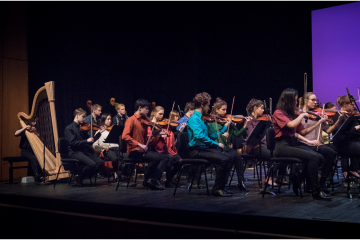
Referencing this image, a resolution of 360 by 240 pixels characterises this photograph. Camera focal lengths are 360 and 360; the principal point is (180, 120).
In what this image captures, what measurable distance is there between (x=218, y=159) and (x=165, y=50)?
208 inches

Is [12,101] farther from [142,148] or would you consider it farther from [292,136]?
[292,136]

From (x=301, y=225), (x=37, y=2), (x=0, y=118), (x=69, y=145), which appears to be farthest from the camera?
(x=37, y=2)

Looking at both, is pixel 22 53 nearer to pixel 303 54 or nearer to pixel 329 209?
pixel 303 54

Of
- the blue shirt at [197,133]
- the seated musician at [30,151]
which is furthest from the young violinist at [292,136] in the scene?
the seated musician at [30,151]

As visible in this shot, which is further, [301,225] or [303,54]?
[303,54]

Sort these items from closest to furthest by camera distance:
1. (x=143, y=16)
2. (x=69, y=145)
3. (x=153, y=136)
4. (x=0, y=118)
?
(x=153, y=136) → (x=69, y=145) → (x=0, y=118) → (x=143, y=16)

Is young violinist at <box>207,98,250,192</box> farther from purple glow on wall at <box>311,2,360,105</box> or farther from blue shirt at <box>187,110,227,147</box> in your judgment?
purple glow on wall at <box>311,2,360,105</box>

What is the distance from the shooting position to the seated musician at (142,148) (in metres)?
4.65

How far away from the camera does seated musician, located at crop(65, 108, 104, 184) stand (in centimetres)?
520

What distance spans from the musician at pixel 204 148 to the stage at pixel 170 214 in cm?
21

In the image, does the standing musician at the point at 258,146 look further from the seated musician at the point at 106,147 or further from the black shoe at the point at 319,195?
the seated musician at the point at 106,147

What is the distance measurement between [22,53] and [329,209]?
624 cm

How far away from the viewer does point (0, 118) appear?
6.66 metres

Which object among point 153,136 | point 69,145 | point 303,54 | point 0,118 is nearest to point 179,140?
point 153,136
